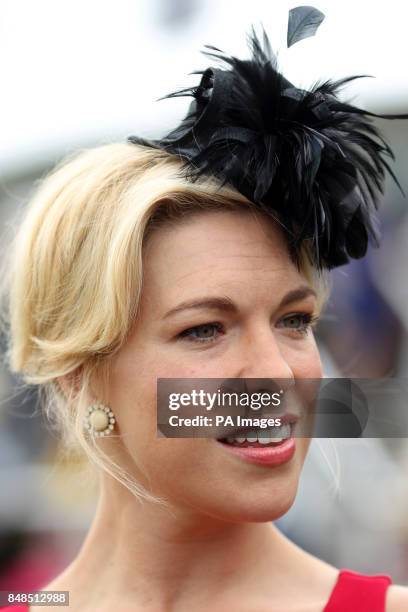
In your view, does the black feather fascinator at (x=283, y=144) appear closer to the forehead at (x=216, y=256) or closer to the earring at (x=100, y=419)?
the forehead at (x=216, y=256)

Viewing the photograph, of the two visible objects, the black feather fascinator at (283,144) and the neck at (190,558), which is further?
the neck at (190,558)

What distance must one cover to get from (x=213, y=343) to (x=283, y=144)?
0.33 metres

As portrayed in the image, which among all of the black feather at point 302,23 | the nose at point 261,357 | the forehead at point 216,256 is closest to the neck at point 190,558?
the nose at point 261,357

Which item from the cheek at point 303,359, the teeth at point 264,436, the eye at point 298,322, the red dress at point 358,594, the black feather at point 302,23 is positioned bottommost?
the red dress at point 358,594

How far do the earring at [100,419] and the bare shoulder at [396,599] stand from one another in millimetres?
524

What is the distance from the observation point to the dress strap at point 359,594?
1.17 m

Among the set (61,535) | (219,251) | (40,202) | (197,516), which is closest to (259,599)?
(197,516)

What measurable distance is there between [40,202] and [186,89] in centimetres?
34

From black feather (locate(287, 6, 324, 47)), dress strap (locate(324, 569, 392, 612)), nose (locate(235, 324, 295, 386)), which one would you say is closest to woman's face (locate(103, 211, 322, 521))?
nose (locate(235, 324, 295, 386))

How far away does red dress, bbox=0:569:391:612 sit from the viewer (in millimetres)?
1168

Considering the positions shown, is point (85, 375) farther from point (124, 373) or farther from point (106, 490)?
point (106, 490)

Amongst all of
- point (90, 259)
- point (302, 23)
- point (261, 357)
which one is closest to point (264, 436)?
point (261, 357)

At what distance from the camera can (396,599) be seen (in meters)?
1.17

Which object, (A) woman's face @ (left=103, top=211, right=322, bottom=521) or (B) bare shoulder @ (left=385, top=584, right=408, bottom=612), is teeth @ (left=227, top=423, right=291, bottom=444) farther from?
(B) bare shoulder @ (left=385, top=584, right=408, bottom=612)
